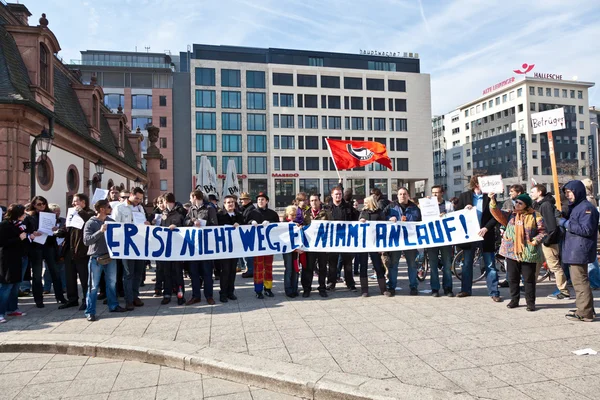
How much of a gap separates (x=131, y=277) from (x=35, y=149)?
8.01 metres

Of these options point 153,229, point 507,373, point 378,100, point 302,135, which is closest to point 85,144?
point 153,229

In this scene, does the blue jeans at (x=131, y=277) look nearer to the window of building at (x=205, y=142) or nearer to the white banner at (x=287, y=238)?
the white banner at (x=287, y=238)

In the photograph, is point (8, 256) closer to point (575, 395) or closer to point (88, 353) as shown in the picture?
point (88, 353)

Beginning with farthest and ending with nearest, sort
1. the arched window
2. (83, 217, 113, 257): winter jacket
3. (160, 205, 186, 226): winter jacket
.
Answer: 1. the arched window
2. (160, 205, 186, 226): winter jacket
3. (83, 217, 113, 257): winter jacket

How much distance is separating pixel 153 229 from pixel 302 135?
56378 mm

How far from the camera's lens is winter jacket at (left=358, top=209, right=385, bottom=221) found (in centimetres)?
848

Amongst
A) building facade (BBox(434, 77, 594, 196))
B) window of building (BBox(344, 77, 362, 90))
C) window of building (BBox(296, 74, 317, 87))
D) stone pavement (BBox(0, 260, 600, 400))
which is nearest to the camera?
stone pavement (BBox(0, 260, 600, 400))

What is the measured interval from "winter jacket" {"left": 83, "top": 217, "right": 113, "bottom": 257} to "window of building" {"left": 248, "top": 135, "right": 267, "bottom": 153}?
2187 inches

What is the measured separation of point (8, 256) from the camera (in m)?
6.89

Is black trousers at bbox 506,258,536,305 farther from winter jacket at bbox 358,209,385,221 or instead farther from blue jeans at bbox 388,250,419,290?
winter jacket at bbox 358,209,385,221

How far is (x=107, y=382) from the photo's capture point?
446cm

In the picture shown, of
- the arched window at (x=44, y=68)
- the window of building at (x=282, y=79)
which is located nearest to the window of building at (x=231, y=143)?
the window of building at (x=282, y=79)

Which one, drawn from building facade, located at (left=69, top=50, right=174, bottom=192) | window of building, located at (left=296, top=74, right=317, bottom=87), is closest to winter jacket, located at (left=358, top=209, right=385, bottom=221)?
building facade, located at (left=69, top=50, right=174, bottom=192)

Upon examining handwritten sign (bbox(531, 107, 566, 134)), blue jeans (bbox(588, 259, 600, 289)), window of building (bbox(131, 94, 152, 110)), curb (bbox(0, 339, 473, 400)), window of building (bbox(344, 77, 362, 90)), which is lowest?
curb (bbox(0, 339, 473, 400))
